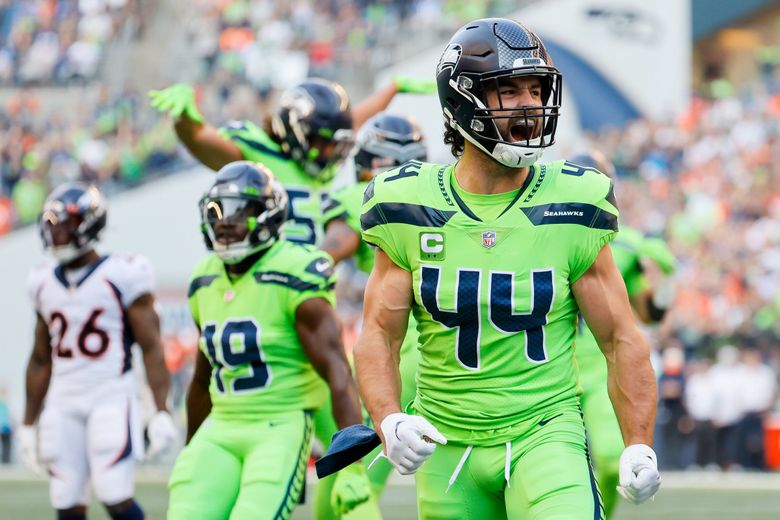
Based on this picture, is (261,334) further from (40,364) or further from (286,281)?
(40,364)

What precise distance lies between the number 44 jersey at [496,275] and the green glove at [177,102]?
3.01 meters

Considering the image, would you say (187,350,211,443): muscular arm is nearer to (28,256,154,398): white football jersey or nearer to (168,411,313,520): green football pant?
(168,411,313,520): green football pant

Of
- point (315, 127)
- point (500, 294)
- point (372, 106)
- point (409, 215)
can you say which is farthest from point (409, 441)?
point (372, 106)

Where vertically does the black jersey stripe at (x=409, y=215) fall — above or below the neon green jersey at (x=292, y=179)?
above

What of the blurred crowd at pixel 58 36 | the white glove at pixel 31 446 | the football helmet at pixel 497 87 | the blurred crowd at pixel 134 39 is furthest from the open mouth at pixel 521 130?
the blurred crowd at pixel 58 36

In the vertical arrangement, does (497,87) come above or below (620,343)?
above

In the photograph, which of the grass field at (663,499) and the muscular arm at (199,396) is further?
the grass field at (663,499)

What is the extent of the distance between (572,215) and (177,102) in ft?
11.3

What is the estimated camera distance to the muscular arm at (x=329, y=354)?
5723 mm

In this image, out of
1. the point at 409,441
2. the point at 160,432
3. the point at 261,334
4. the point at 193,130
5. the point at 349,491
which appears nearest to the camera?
the point at 409,441

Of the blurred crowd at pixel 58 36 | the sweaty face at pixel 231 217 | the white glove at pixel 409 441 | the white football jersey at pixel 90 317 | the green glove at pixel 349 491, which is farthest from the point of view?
the blurred crowd at pixel 58 36

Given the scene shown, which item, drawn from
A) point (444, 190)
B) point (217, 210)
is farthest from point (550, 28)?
point (444, 190)

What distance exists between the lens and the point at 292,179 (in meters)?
7.50

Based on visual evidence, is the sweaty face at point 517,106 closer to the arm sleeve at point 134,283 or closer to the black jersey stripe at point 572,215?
the black jersey stripe at point 572,215
